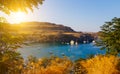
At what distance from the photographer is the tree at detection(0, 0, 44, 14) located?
10070 millimetres

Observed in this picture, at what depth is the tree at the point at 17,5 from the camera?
10.1 m

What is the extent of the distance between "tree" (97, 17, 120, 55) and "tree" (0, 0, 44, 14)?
2667cm

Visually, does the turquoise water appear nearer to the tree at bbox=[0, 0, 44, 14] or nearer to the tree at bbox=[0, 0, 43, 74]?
the tree at bbox=[0, 0, 43, 74]

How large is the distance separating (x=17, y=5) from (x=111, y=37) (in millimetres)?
28232

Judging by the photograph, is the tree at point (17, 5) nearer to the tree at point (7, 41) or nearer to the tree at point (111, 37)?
the tree at point (7, 41)

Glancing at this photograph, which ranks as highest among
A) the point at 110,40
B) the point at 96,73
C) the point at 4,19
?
the point at 4,19

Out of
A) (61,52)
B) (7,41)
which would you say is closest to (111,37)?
(7,41)

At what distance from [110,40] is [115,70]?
1164 cm

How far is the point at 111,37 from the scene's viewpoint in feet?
121

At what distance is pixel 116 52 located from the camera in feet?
116

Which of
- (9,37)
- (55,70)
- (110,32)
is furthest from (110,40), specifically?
(9,37)

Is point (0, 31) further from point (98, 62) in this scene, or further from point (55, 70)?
point (98, 62)

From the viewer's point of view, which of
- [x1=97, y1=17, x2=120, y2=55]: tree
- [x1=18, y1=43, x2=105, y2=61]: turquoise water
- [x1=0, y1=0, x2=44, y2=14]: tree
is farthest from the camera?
[x1=18, y1=43, x2=105, y2=61]: turquoise water

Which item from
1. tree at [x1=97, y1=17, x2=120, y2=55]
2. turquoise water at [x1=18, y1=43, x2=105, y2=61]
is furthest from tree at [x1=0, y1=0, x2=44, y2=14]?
turquoise water at [x1=18, y1=43, x2=105, y2=61]
